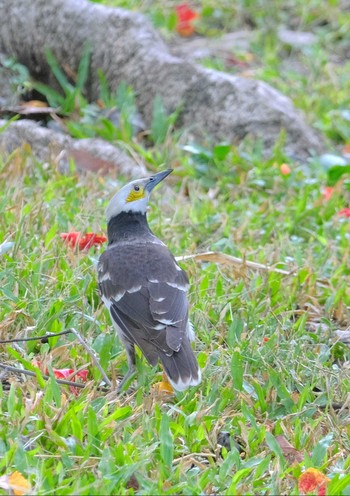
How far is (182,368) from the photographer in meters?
4.25

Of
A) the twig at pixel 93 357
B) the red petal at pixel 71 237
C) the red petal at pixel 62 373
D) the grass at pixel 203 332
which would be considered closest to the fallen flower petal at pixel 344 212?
the grass at pixel 203 332

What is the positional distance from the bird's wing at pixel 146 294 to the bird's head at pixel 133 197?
291 millimetres

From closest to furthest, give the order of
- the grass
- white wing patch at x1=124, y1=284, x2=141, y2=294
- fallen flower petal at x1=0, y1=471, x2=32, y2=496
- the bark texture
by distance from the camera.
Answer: fallen flower petal at x1=0, y1=471, x2=32, y2=496 < the grass < white wing patch at x1=124, y1=284, x2=141, y2=294 < the bark texture

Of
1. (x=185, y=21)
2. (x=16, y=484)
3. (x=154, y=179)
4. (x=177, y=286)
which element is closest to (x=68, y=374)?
(x=177, y=286)

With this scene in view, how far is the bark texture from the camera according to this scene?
Result: 820 centimetres

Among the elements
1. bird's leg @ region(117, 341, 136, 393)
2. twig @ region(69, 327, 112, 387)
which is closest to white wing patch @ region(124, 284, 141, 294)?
bird's leg @ region(117, 341, 136, 393)

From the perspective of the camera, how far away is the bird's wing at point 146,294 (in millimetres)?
4473

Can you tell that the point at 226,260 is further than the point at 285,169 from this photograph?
No

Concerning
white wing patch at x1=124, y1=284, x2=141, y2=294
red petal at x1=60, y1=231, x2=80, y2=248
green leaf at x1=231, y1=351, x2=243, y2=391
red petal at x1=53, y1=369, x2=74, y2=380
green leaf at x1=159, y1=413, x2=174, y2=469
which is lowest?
red petal at x1=60, y1=231, x2=80, y2=248

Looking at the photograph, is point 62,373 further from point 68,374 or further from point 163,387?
point 163,387

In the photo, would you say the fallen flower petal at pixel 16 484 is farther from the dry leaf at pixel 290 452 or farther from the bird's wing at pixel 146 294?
the dry leaf at pixel 290 452

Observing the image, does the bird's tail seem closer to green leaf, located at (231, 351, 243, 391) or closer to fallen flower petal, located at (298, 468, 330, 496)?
green leaf, located at (231, 351, 243, 391)

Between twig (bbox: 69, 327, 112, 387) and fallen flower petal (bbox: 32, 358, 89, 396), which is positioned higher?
twig (bbox: 69, 327, 112, 387)

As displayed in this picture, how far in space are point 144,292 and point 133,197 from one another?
84cm
